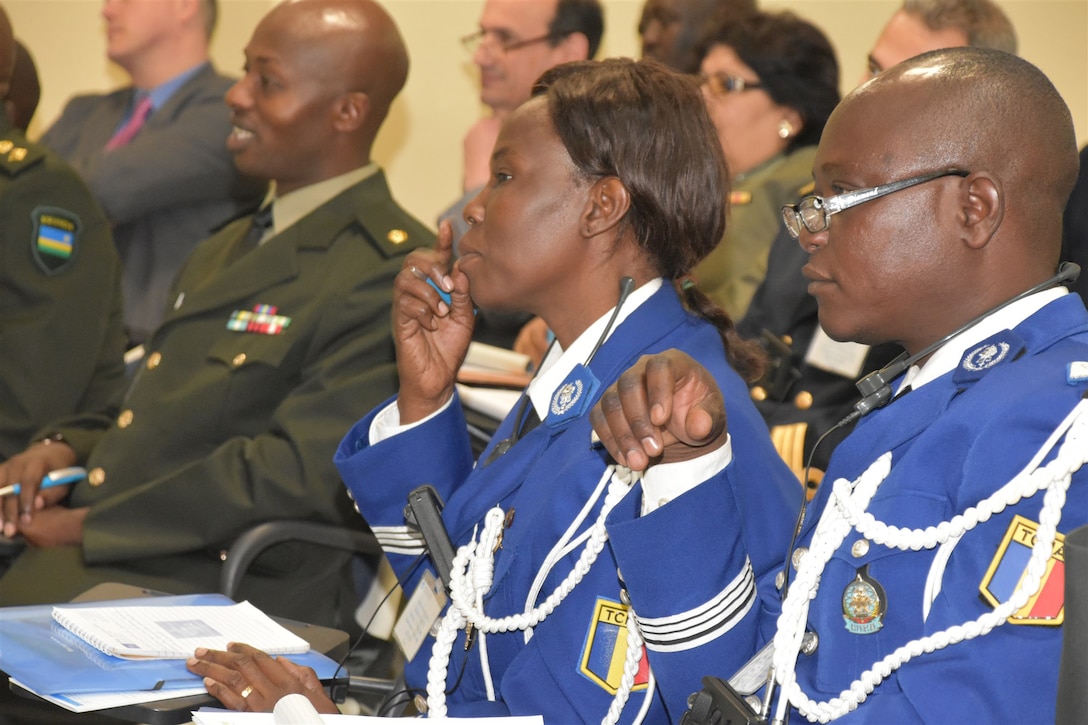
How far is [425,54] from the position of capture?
4918 mm

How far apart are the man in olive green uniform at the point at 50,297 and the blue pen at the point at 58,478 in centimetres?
37

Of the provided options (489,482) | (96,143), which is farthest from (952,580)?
(96,143)

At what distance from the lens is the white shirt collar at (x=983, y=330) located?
136cm

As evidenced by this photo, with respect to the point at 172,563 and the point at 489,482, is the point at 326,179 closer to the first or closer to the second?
the point at 172,563

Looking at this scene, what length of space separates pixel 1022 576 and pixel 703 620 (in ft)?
1.13

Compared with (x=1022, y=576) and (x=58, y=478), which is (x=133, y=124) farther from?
(x=1022, y=576)

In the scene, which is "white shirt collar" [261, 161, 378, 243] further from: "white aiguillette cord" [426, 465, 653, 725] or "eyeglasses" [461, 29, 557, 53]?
"white aiguillette cord" [426, 465, 653, 725]

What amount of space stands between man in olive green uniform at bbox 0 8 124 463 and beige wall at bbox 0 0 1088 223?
1849mm

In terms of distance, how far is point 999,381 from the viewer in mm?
1270

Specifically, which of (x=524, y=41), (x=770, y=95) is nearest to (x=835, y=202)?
(x=770, y=95)

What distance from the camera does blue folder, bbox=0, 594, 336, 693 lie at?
1.50 metres

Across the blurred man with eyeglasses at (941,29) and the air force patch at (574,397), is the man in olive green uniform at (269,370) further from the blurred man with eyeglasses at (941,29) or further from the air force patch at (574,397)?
the blurred man with eyeglasses at (941,29)

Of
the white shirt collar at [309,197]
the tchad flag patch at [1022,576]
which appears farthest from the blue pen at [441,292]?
the tchad flag patch at [1022,576]

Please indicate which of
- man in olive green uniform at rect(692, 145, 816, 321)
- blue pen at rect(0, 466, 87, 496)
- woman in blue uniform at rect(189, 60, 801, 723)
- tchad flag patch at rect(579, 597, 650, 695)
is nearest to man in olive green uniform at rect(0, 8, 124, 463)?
blue pen at rect(0, 466, 87, 496)
